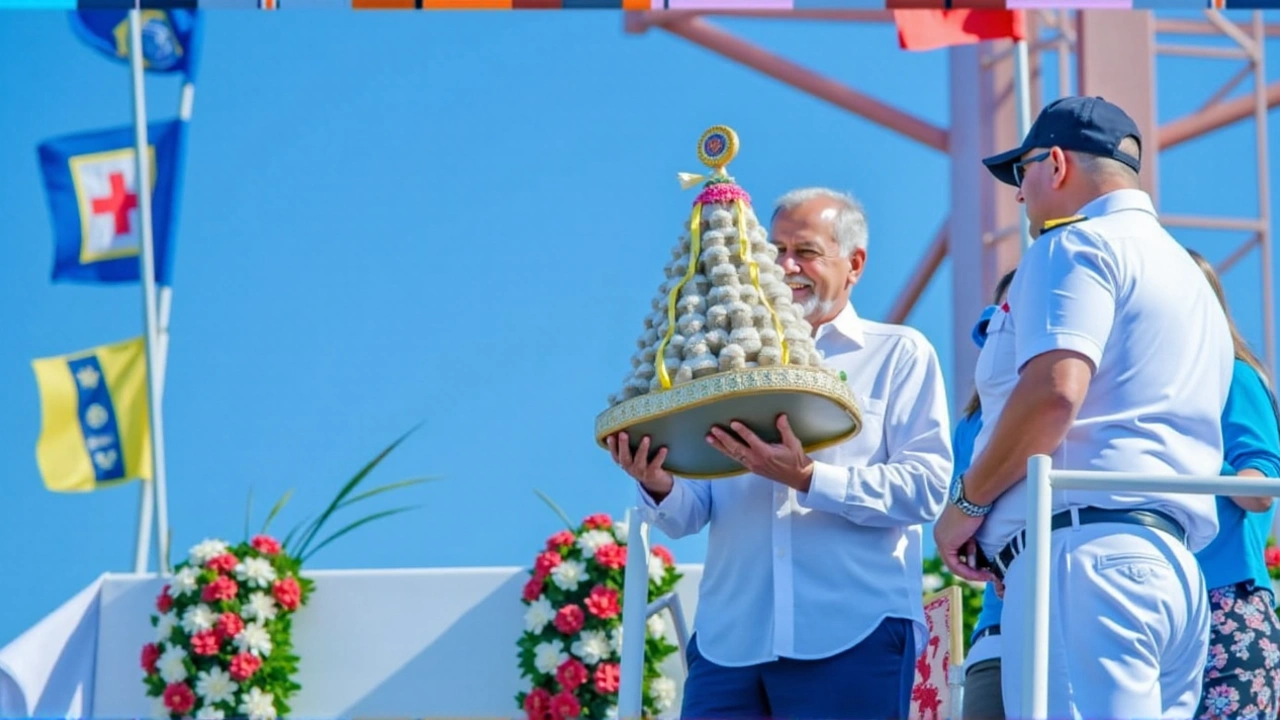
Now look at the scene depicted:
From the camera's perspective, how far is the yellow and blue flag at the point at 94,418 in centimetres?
837

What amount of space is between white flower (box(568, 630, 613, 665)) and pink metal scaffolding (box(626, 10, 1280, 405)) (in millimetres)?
5570

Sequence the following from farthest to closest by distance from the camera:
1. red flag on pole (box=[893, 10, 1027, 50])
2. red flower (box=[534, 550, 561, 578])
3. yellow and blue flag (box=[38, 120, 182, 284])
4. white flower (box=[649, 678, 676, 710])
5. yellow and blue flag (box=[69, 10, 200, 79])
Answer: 1. yellow and blue flag (box=[69, 10, 200, 79])
2. yellow and blue flag (box=[38, 120, 182, 284])
3. red flag on pole (box=[893, 10, 1027, 50])
4. red flower (box=[534, 550, 561, 578])
5. white flower (box=[649, 678, 676, 710])

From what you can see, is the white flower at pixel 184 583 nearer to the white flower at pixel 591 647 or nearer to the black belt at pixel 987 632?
the white flower at pixel 591 647

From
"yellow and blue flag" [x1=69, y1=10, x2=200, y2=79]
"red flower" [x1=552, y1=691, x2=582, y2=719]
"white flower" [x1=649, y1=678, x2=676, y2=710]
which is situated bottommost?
"red flower" [x1=552, y1=691, x2=582, y2=719]

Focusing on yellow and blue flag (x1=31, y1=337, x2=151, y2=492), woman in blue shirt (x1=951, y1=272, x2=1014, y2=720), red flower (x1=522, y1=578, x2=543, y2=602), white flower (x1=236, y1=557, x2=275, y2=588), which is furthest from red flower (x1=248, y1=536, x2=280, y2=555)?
woman in blue shirt (x1=951, y1=272, x2=1014, y2=720)

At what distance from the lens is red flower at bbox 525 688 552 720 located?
6.05m

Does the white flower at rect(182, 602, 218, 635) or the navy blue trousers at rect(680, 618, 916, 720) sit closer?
the navy blue trousers at rect(680, 618, 916, 720)

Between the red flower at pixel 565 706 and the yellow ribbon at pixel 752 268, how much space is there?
254 centimetres

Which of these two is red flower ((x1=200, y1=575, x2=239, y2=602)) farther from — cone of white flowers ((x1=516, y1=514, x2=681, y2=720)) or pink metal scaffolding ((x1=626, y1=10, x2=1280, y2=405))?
pink metal scaffolding ((x1=626, y1=10, x2=1280, y2=405))

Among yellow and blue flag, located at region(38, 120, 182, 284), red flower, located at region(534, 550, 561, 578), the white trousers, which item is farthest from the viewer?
yellow and blue flag, located at region(38, 120, 182, 284)

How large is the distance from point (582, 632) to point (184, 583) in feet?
4.36

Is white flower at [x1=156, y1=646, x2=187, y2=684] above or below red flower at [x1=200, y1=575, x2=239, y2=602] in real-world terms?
below

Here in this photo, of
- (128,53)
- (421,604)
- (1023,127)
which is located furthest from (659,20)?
(421,604)

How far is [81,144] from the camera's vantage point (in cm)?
915
